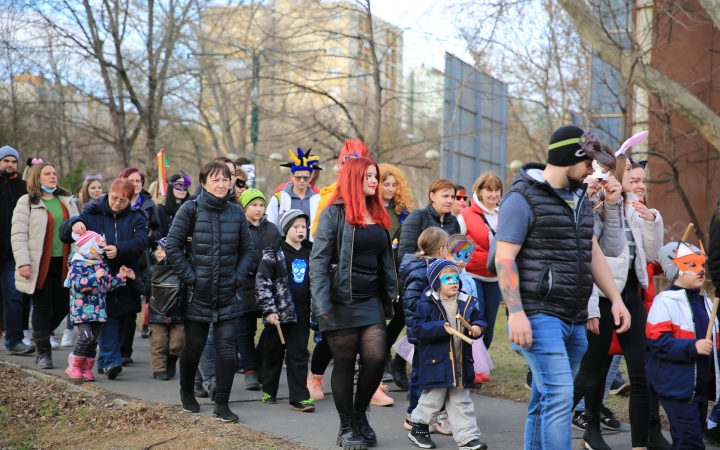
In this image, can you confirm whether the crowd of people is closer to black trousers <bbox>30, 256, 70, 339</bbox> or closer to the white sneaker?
black trousers <bbox>30, 256, 70, 339</bbox>

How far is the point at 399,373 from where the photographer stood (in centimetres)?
782

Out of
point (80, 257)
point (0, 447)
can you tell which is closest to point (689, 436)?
point (0, 447)

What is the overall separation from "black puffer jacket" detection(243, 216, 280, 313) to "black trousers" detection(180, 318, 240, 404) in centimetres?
119

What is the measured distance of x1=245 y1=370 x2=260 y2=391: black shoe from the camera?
301 inches

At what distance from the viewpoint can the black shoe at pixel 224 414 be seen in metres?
6.15

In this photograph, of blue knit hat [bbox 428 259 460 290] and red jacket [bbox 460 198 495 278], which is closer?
blue knit hat [bbox 428 259 460 290]

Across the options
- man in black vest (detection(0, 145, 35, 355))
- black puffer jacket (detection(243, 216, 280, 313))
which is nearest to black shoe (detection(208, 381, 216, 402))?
black puffer jacket (detection(243, 216, 280, 313))

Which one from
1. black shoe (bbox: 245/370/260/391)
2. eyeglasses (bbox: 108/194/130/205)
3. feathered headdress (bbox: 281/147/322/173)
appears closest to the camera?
black shoe (bbox: 245/370/260/391)

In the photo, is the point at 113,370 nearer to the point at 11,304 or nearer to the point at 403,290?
the point at 11,304

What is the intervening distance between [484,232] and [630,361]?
2674mm

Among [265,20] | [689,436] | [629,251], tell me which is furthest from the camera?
[265,20]

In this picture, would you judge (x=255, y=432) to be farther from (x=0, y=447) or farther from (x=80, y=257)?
(x=80, y=257)

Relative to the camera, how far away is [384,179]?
25.1ft

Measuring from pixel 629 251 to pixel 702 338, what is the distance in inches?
29.7
